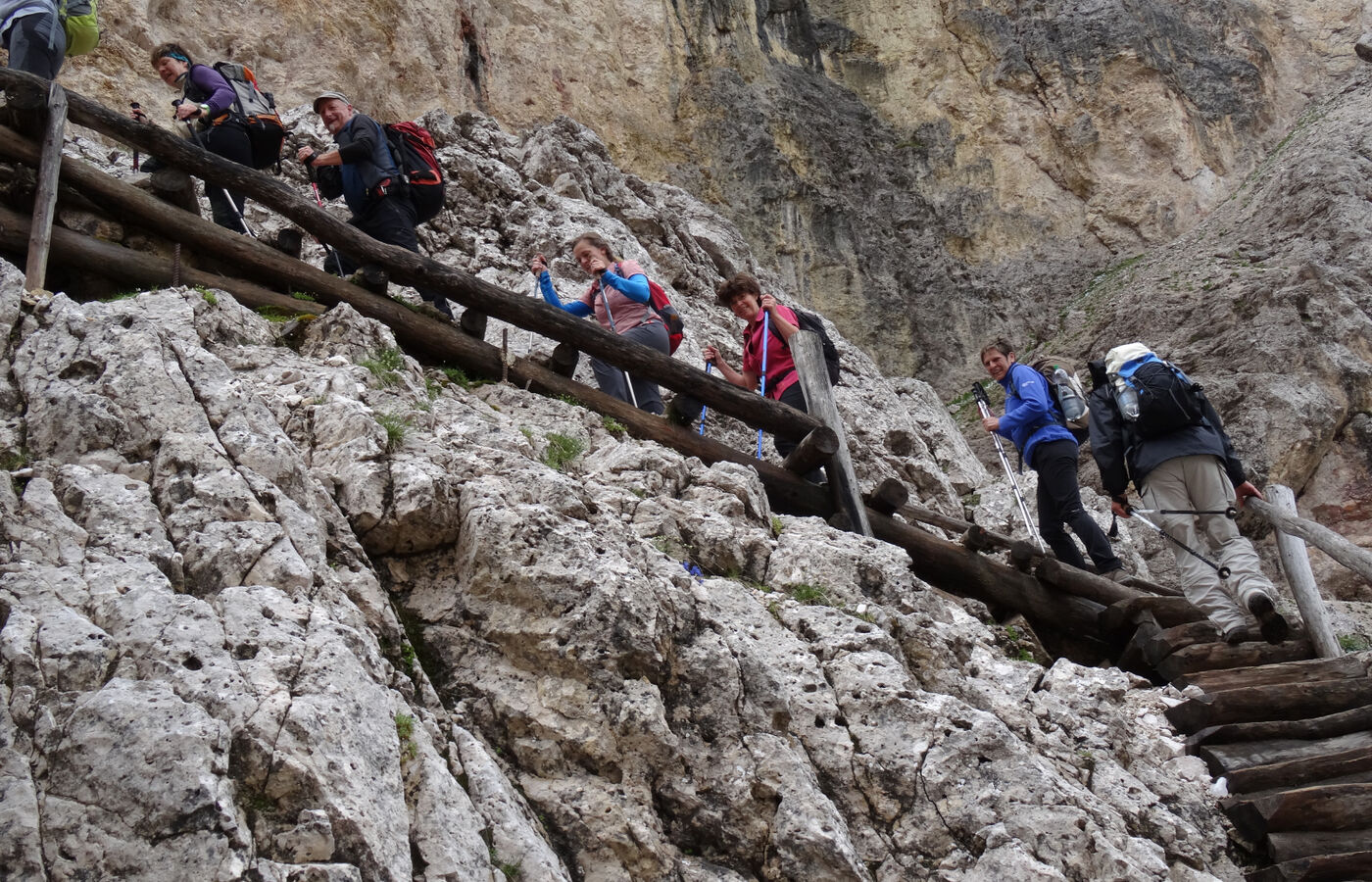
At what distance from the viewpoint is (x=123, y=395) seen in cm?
538

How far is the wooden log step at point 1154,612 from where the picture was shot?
324 inches

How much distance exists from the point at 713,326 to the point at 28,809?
1072cm

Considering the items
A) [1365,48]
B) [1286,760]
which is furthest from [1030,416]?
[1365,48]

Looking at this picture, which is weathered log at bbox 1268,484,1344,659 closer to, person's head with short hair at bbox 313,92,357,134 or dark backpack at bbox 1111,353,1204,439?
dark backpack at bbox 1111,353,1204,439

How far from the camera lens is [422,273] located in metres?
8.45

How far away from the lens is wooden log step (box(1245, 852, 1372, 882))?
5301 mm

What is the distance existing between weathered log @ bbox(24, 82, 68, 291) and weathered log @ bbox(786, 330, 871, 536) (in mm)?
5038

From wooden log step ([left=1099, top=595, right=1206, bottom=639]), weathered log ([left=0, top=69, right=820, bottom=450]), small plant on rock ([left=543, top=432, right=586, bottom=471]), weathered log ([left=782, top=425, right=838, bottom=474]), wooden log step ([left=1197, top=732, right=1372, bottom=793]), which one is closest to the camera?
wooden log step ([left=1197, top=732, right=1372, bottom=793])

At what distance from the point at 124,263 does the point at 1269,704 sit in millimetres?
7176

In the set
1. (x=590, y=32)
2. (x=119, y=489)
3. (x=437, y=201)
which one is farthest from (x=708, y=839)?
(x=590, y=32)

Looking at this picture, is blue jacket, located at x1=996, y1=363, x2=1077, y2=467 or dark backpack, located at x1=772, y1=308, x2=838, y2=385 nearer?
blue jacket, located at x1=996, y1=363, x2=1077, y2=467

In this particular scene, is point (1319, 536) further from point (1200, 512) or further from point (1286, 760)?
point (1286, 760)

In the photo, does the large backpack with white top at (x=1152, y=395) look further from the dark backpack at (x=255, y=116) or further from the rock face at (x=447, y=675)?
the dark backpack at (x=255, y=116)

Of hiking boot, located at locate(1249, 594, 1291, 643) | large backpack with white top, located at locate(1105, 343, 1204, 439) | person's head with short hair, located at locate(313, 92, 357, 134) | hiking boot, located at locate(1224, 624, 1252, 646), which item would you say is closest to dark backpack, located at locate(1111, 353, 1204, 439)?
large backpack with white top, located at locate(1105, 343, 1204, 439)
